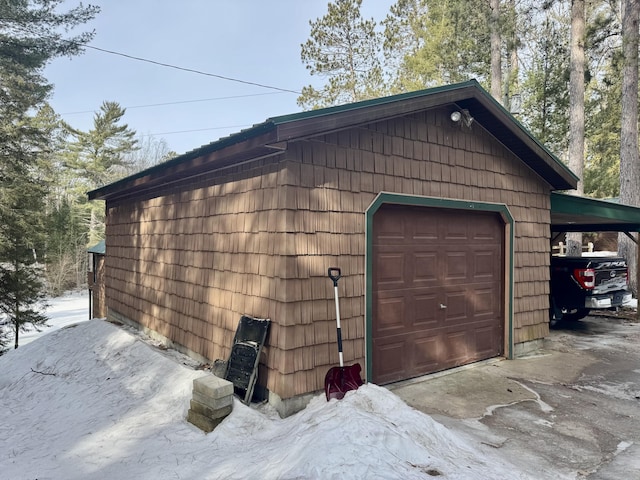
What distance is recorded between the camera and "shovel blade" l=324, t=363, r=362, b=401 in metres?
3.69

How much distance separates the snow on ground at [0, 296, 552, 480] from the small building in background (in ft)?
20.8

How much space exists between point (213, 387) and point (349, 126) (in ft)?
9.25

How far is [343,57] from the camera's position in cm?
1853

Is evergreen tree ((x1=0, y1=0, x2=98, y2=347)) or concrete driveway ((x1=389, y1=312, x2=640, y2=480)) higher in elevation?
evergreen tree ((x1=0, y1=0, x2=98, y2=347))

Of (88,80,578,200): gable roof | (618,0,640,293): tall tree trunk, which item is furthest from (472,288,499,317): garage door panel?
(618,0,640,293): tall tree trunk

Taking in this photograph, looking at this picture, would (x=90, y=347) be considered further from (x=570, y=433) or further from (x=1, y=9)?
(x=1, y=9)

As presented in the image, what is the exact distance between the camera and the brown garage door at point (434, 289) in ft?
15.2

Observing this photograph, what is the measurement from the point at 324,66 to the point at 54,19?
10862 mm

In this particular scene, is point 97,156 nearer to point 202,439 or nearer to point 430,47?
point 430,47

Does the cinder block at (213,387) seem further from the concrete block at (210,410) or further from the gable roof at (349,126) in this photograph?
the gable roof at (349,126)

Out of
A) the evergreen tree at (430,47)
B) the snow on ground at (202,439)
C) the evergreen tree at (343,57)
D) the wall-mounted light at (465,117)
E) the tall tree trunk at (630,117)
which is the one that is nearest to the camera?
the snow on ground at (202,439)

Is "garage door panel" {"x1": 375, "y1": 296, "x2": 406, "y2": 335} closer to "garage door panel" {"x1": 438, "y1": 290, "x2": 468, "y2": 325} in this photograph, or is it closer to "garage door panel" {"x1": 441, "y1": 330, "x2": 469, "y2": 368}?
"garage door panel" {"x1": 438, "y1": 290, "x2": 468, "y2": 325}

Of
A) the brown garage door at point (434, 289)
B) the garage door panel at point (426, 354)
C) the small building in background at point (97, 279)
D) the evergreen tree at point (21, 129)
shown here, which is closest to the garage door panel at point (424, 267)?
the brown garage door at point (434, 289)

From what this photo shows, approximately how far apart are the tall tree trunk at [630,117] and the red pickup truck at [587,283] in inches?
191
